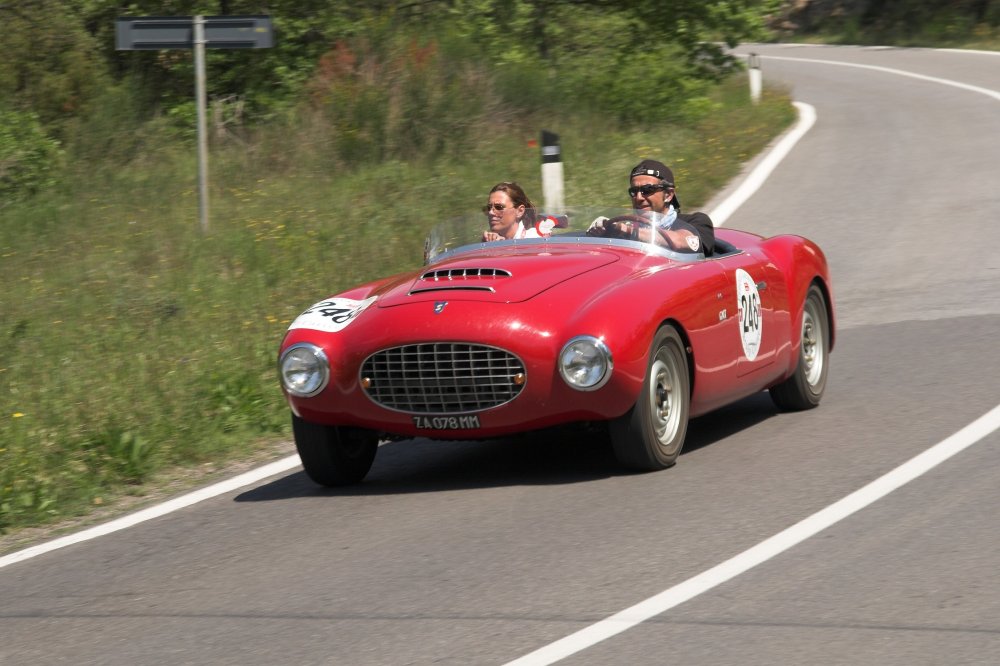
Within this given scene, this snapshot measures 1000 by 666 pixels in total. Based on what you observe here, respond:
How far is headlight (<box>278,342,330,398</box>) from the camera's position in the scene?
724cm

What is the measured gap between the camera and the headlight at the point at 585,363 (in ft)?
22.5

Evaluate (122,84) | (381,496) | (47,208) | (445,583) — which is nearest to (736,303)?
(381,496)

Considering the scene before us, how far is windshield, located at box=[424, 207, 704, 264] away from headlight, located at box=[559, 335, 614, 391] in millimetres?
1261

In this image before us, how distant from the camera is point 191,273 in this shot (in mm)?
12828

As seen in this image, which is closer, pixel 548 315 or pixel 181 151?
pixel 548 315

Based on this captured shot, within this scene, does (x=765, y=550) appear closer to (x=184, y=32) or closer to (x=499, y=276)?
(x=499, y=276)

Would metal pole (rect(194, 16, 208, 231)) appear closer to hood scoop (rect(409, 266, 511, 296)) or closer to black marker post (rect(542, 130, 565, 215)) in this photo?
black marker post (rect(542, 130, 565, 215))

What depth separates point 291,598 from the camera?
5.57 metres

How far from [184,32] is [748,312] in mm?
6597

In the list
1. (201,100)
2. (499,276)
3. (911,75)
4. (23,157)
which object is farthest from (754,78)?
(499,276)

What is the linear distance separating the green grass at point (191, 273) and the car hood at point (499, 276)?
64.3 inches

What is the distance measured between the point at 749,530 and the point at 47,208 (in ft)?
36.0

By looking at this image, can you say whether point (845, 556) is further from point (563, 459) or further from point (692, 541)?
point (563, 459)

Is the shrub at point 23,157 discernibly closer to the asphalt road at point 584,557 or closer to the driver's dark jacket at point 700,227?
the asphalt road at point 584,557
